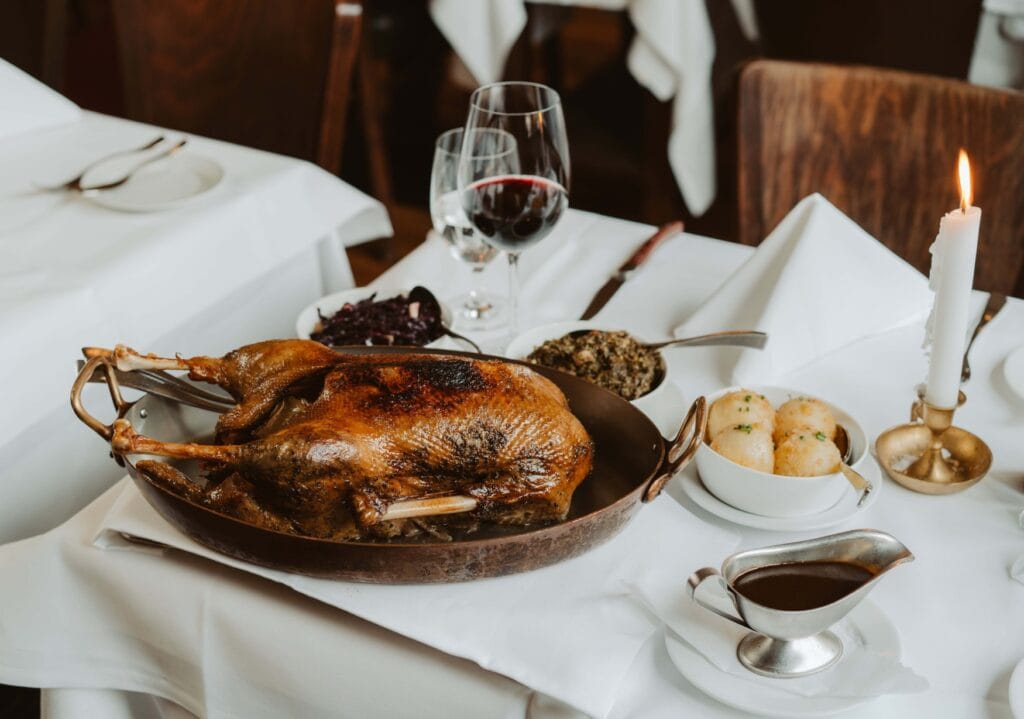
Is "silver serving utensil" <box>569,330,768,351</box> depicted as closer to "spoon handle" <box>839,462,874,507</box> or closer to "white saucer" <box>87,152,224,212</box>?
"spoon handle" <box>839,462,874,507</box>

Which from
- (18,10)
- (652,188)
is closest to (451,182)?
(652,188)

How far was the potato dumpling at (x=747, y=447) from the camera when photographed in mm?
910

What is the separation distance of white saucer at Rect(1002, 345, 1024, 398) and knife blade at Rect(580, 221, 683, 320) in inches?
18.4

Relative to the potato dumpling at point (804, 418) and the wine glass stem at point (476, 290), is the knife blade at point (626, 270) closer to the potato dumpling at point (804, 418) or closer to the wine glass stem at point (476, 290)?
the wine glass stem at point (476, 290)

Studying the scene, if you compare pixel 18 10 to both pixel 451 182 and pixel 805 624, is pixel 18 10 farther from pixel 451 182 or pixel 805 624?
pixel 805 624

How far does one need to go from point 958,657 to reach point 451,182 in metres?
0.78

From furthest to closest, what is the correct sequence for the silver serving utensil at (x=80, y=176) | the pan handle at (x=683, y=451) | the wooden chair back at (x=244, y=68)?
the wooden chair back at (x=244, y=68) → the silver serving utensil at (x=80, y=176) → the pan handle at (x=683, y=451)

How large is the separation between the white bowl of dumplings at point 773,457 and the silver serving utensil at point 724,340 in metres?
0.16

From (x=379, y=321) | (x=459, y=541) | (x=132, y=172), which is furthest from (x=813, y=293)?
(x=132, y=172)

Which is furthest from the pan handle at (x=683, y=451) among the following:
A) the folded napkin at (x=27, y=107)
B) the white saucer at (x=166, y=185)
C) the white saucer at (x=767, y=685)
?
the folded napkin at (x=27, y=107)

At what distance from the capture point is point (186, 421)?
3.11 ft

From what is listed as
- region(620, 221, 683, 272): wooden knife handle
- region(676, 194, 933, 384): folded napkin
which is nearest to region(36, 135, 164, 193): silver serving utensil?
region(620, 221, 683, 272): wooden knife handle

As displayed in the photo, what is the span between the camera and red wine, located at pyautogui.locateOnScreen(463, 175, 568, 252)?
115 cm

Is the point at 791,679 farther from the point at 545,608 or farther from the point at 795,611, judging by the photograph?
the point at 545,608
